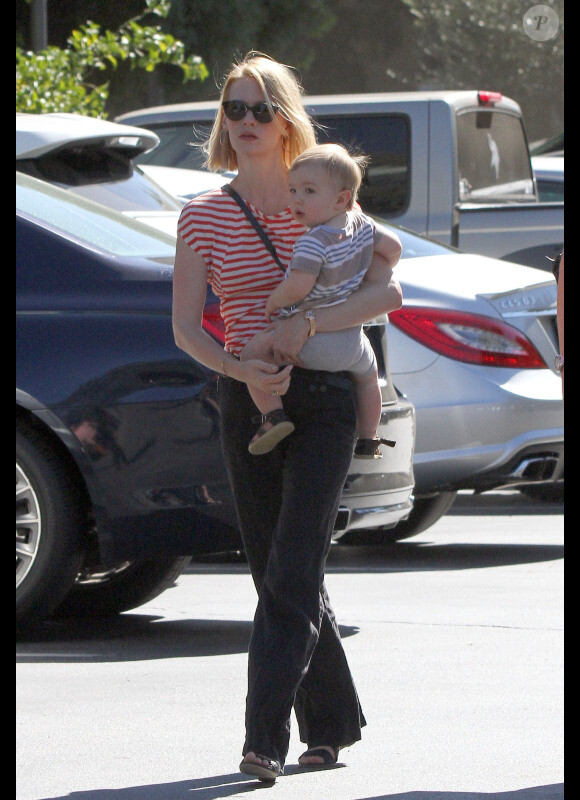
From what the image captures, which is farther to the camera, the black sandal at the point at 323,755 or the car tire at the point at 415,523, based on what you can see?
the car tire at the point at 415,523

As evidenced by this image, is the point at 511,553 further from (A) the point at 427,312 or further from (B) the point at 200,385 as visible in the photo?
(B) the point at 200,385

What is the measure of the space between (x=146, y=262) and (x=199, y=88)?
64.7 feet

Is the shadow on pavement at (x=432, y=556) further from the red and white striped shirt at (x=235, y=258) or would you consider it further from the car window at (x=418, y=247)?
the red and white striped shirt at (x=235, y=258)

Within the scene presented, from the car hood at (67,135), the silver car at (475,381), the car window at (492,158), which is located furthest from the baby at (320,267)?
the car window at (492,158)

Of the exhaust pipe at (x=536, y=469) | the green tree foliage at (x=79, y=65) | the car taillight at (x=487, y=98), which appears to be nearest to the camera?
the exhaust pipe at (x=536, y=469)

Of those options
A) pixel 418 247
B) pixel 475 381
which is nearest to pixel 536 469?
pixel 475 381

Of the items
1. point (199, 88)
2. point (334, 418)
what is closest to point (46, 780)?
point (334, 418)

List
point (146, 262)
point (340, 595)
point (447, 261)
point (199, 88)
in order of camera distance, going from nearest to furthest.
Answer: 1. point (146, 262)
2. point (340, 595)
3. point (447, 261)
4. point (199, 88)

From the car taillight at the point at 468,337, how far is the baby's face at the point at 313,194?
3.40 meters

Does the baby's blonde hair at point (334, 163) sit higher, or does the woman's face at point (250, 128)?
the woman's face at point (250, 128)

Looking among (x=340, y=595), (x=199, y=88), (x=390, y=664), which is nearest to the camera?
(x=390, y=664)

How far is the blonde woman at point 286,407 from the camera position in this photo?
12.2 feet

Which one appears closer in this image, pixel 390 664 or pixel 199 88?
pixel 390 664

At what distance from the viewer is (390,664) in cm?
518
